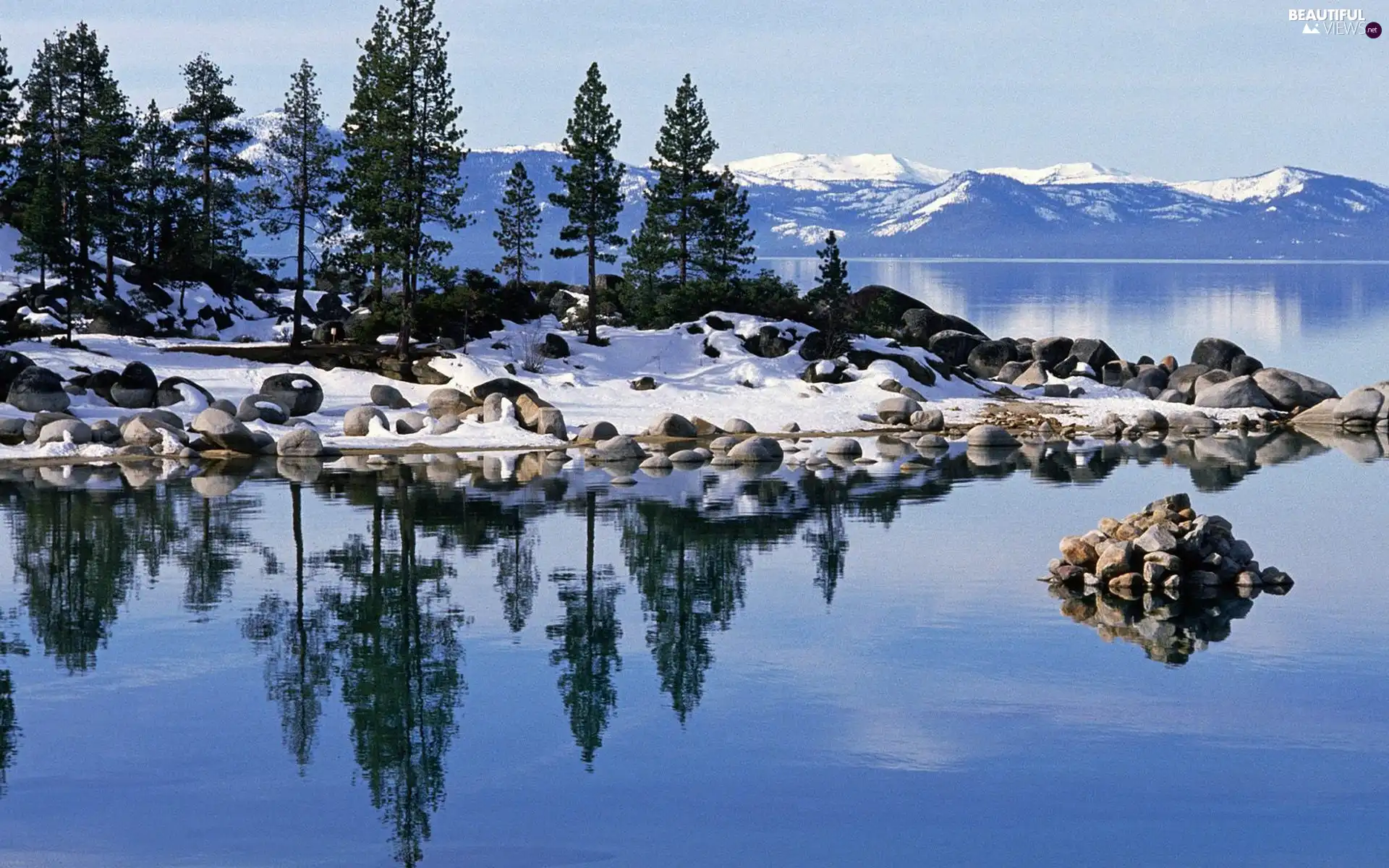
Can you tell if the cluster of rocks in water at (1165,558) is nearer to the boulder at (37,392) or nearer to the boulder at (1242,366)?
the boulder at (37,392)

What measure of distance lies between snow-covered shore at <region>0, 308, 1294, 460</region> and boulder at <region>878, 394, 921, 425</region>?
0.38 metres

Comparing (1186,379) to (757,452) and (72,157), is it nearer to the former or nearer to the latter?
(757,452)

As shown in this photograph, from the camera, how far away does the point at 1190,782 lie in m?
15.3

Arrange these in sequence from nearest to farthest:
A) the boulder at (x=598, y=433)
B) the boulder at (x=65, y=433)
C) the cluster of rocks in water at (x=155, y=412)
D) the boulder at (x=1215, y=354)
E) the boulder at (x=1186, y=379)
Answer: the boulder at (x=65, y=433) < the cluster of rocks in water at (x=155, y=412) < the boulder at (x=598, y=433) < the boulder at (x=1186, y=379) < the boulder at (x=1215, y=354)

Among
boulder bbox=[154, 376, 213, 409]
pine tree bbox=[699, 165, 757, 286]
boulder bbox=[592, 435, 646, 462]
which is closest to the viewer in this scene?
boulder bbox=[592, 435, 646, 462]

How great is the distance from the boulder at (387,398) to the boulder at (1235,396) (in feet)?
92.6

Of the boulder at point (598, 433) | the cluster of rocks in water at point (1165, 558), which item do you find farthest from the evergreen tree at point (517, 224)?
the cluster of rocks in water at point (1165, 558)

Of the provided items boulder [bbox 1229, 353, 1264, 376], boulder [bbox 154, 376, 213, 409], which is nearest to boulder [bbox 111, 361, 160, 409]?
boulder [bbox 154, 376, 213, 409]

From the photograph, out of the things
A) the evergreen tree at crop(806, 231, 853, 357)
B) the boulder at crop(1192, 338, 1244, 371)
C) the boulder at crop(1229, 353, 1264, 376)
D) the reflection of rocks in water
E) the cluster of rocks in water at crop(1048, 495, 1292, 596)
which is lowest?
the reflection of rocks in water

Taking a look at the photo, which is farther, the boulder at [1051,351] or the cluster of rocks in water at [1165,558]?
the boulder at [1051,351]

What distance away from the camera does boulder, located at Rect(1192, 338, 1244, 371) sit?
6806cm

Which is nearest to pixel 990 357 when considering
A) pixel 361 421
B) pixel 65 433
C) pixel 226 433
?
pixel 361 421

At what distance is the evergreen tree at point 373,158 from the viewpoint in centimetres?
5588

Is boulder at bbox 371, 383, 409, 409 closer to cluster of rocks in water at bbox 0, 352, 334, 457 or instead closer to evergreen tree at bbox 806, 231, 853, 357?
cluster of rocks in water at bbox 0, 352, 334, 457
